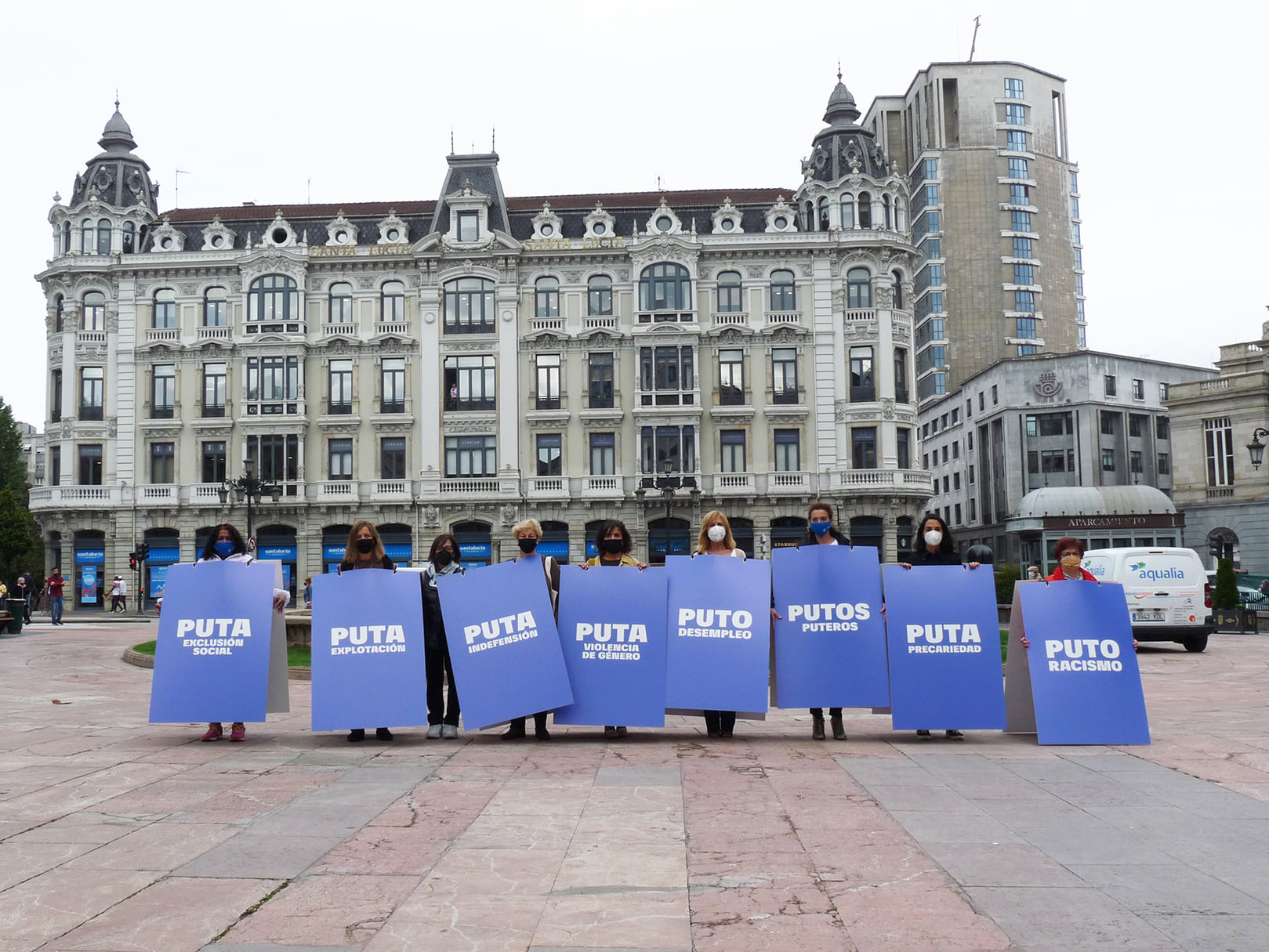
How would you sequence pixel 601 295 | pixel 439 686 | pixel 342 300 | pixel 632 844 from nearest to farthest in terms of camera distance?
pixel 632 844 < pixel 439 686 < pixel 601 295 < pixel 342 300

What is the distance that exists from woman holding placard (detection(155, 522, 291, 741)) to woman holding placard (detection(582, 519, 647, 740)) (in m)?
2.90

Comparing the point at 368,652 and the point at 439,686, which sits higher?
the point at 368,652

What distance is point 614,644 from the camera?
10148 mm

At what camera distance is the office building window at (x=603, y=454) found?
47.8 m

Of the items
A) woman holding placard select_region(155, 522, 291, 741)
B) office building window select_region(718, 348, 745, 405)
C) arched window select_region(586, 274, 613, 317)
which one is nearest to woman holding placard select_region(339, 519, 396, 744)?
woman holding placard select_region(155, 522, 291, 741)

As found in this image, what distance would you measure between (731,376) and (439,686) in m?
38.9

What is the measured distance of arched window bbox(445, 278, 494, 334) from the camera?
4869 centimetres

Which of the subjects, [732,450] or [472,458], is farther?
[472,458]

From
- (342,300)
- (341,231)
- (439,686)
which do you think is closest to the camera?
(439,686)

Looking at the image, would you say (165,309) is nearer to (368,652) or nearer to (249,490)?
(249,490)

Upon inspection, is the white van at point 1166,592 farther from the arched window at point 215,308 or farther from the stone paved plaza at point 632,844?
the arched window at point 215,308

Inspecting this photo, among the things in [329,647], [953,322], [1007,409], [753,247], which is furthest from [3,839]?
[953,322]

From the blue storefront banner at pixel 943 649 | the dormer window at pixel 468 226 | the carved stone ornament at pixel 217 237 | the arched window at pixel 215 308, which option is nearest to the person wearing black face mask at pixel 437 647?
the blue storefront banner at pixel 943 649

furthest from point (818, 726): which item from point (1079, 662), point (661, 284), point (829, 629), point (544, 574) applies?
point (661, 284)
